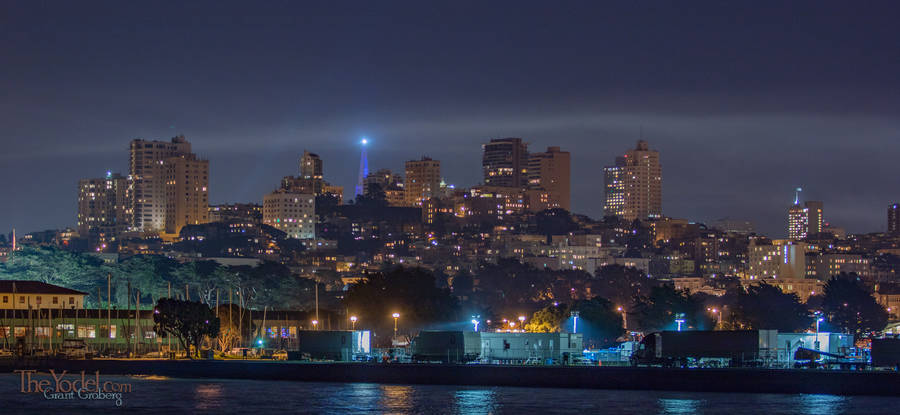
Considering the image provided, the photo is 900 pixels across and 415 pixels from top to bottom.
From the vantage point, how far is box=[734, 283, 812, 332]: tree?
5507 inches

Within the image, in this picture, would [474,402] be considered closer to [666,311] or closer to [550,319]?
[550,319]

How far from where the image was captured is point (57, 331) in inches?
4063

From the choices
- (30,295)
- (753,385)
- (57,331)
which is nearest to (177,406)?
(753,385)

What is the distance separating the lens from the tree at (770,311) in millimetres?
139875

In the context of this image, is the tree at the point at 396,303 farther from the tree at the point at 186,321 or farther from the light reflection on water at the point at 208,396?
the light reflection on water at the point at 208,396

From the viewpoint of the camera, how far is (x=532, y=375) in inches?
2933

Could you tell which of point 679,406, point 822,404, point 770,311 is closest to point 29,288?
point 679,406

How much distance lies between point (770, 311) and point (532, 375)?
83.3m

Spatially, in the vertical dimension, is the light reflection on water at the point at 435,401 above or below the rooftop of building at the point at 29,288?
below

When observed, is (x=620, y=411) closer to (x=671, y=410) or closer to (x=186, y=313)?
(x=671, y=410)

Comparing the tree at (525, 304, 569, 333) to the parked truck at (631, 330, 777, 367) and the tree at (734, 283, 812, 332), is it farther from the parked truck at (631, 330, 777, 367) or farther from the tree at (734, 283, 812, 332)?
the parked truck at (631, 330, 777, 367)

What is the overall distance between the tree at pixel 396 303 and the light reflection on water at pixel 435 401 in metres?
45.0

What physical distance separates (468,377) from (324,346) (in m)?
11.7

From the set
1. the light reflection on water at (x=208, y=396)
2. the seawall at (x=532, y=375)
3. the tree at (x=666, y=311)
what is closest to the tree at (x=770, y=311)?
the tree at (x=666, y=311)
